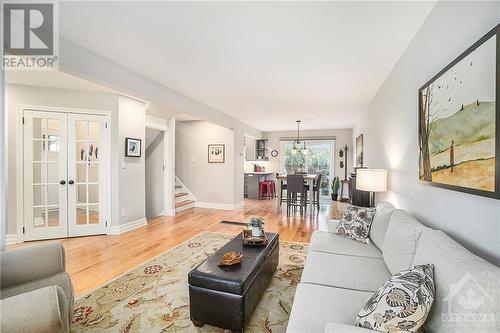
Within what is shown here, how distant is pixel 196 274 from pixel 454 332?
145 cm

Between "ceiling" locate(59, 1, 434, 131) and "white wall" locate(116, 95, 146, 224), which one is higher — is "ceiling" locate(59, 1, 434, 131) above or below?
above

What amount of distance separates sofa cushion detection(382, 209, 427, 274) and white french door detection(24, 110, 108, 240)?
422 cm

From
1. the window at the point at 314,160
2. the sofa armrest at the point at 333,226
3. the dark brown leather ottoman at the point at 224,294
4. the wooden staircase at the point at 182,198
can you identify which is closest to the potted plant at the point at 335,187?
the window at the point at 314,160

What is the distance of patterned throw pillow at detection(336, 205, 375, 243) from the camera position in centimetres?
244

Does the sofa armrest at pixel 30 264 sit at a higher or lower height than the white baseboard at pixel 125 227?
higher

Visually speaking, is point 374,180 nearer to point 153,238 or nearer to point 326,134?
point 153,238

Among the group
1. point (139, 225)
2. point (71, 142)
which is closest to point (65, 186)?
point (71, 142)

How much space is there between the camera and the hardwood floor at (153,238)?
8.82 ft

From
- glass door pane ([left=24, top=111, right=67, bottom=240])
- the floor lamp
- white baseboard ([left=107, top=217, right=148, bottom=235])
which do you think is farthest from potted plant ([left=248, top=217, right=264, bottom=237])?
glass door pane ([left=24, top=111, right=67, bottom=240])

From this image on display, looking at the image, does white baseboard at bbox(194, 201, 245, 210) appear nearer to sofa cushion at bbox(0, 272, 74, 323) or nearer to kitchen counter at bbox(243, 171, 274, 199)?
kitchen counter at bbox(243, 171, 274, 199)

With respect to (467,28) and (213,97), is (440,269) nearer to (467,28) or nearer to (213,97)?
(467,28)

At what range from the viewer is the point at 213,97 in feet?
14.4

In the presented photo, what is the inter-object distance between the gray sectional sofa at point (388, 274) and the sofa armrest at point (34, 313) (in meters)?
1.14

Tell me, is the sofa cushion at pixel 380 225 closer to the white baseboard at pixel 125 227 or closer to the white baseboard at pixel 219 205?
the white baseboard at pixel 125 227
